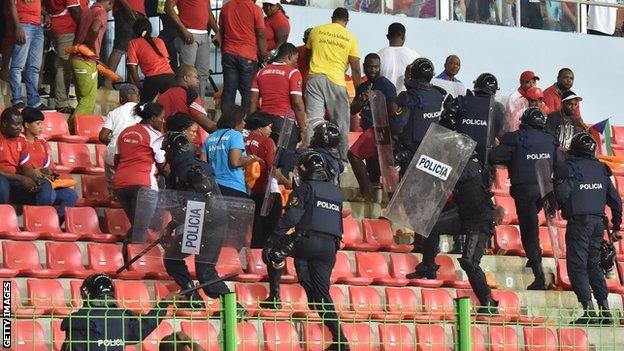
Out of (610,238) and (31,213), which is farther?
(610,238)

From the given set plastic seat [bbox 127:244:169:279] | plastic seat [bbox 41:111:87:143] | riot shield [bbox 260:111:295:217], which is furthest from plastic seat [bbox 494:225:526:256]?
plastic seat [bbox 41:111:87:143]

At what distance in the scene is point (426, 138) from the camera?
15.5 meters

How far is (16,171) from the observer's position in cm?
1462

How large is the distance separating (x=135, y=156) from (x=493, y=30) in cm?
709

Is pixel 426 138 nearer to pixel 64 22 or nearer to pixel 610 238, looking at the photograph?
pixel 610 238

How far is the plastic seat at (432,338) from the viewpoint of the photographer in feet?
44.8

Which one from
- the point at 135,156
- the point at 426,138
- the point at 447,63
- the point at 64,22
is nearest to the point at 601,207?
the point at 426,138

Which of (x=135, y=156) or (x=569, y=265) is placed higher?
(x=135, y=156)

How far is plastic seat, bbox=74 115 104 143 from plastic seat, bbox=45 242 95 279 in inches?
84.4

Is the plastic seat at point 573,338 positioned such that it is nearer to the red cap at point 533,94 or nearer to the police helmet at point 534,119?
the police helmet at point 534,119

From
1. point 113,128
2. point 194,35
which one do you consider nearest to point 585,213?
point 113,128

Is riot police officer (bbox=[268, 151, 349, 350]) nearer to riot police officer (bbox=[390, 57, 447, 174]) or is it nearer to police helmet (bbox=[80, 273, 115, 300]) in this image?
riot police officer (bbox=[390, 57, 447, 174])

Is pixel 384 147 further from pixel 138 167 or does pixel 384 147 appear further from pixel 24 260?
pixel 24 260

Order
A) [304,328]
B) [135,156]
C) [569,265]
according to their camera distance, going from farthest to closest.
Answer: [569,265]
[135,156]
[304,328]
